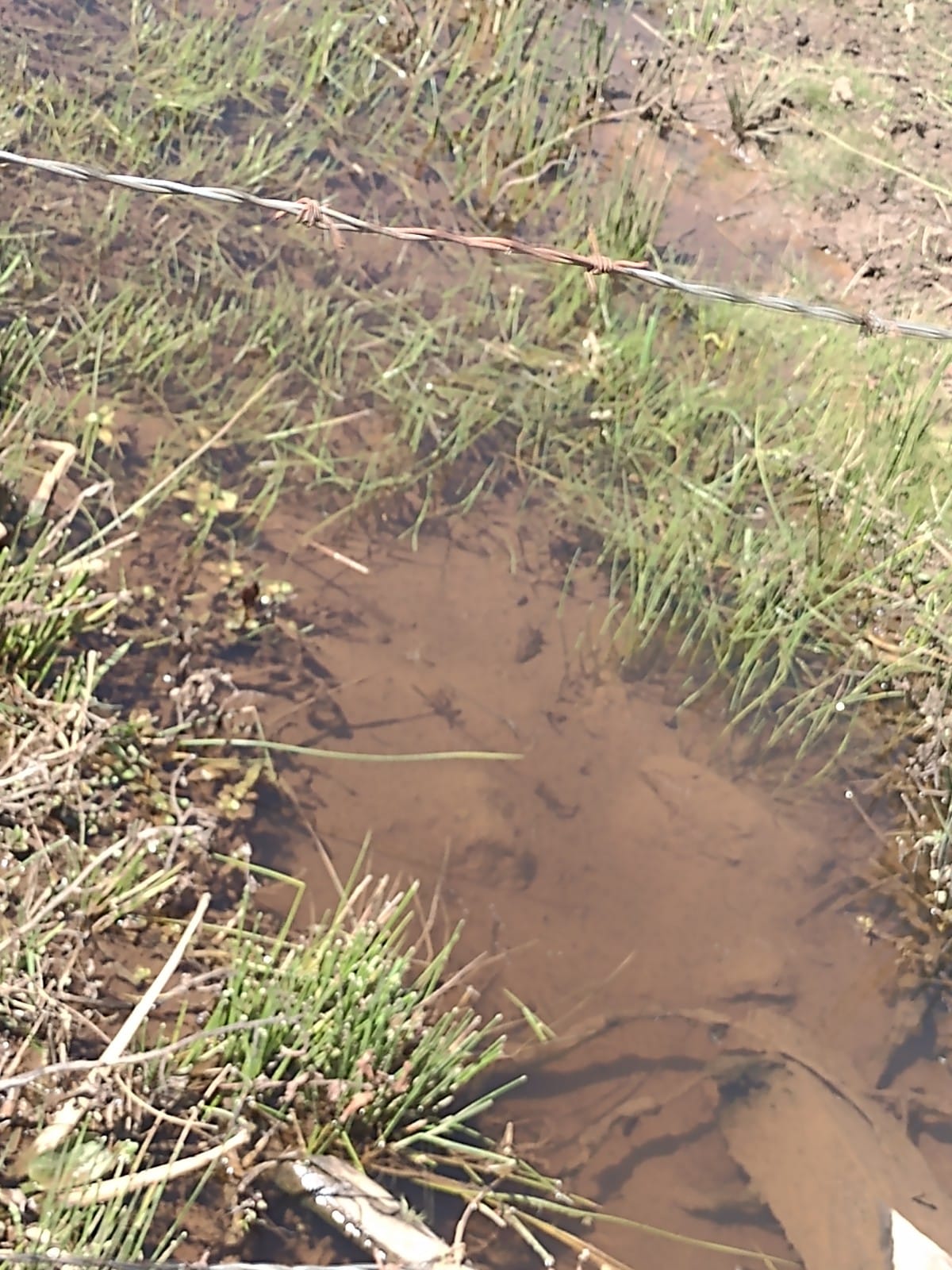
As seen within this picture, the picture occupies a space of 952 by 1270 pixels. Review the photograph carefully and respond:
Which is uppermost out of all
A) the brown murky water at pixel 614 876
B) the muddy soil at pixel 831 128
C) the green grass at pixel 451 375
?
A: the muddy soil at pixel 831 128

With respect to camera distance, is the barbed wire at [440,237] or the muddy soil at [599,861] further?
the muddy soil at [599,861]

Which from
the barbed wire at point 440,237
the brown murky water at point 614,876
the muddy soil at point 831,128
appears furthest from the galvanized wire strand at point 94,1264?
the muddy soil at point 831,128

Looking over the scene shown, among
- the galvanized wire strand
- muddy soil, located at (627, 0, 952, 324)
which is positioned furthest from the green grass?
the galvanized wire strand

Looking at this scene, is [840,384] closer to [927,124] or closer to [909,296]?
[909,296]

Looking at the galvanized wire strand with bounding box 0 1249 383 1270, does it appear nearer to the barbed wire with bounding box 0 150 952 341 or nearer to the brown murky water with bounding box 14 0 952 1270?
the brown murky water with bounding box 14 0 952 1270

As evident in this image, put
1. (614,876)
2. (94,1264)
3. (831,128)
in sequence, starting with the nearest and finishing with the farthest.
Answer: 1. (94,1264)
2. (614,876)
3. (831,128)

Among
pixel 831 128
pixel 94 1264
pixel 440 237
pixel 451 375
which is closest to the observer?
pixel 94 1264

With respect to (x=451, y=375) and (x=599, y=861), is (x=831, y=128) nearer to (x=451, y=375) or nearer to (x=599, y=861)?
(x=451, y=375)

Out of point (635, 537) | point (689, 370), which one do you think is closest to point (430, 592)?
point (635, 537)

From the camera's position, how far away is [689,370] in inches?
142

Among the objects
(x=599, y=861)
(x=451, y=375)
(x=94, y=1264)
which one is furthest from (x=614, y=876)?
(x=451, y=375)

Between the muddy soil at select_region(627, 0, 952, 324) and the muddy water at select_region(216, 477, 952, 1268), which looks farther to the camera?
the muddy soil at select_region(627, 0, 952, 324)

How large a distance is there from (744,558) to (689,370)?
784 mm

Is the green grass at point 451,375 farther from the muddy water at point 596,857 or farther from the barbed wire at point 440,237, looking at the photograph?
the barbed wire at point 440,237
